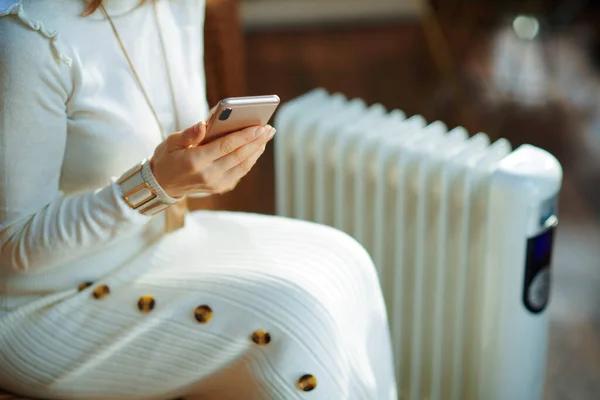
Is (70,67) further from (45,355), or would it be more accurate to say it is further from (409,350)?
(409,350)

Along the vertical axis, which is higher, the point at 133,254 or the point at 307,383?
the point at 133,254

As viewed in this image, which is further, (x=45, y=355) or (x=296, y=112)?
(x=296, y=112)

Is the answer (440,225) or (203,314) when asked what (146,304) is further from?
(440,225)

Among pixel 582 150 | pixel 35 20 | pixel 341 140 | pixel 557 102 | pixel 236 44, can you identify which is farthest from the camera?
pixel 557 102

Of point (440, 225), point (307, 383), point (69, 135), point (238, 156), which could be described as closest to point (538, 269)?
point (440, 225)

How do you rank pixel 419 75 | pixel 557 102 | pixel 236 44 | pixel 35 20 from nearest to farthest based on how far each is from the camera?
pixel 35 20 → pixel 236 44 → pixel 557 102 → pixel 419 75

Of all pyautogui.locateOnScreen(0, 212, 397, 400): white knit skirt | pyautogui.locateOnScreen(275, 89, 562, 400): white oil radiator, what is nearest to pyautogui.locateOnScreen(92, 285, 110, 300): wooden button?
pyautogui.locateOnScreen(0, 212, 397, 400): white knit skirt

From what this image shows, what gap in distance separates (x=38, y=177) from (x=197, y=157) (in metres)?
0.21

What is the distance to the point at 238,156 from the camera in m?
1.16

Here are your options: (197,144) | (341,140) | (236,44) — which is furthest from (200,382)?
(236,44)

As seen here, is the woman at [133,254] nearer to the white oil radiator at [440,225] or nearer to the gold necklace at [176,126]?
the gold necklace at [176,126]

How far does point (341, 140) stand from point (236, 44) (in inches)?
13.2

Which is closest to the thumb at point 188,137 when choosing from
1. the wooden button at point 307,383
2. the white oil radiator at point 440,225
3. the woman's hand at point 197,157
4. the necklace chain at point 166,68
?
the woman's hand at point 197,157

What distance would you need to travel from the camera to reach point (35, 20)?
3.74 ft
